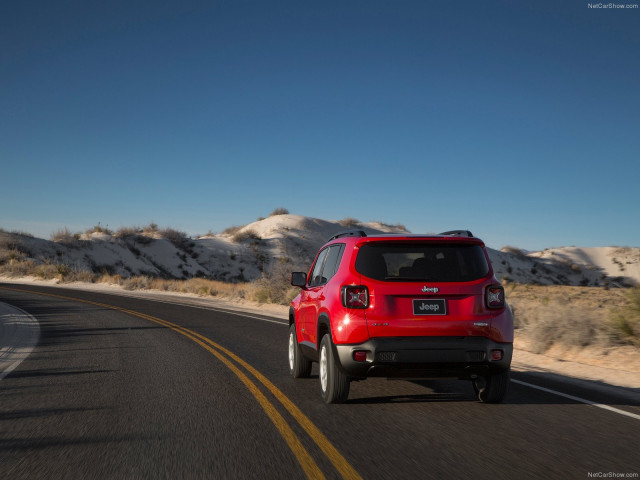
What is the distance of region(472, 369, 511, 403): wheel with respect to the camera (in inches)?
269

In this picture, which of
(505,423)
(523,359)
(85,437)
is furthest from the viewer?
(523,359)

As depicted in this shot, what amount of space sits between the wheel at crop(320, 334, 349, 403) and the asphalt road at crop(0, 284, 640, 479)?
0.44 feet

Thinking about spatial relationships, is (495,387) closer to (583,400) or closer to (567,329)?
(583,400)

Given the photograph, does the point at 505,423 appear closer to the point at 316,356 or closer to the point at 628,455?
the point at 628,455

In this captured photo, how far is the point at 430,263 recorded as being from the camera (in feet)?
22.1

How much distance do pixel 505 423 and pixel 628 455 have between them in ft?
4.30

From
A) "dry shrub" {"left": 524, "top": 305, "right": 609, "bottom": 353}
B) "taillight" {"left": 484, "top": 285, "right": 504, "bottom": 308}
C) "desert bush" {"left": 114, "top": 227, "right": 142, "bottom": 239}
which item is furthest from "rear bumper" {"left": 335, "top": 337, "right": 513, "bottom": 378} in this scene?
"desert bush" {"left": 114, "top": 227, "right": 142, "bottom": 239}

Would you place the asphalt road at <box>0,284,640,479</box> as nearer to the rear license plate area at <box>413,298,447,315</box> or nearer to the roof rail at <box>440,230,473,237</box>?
the rear license plate area at <box>413,298,447,315</box>

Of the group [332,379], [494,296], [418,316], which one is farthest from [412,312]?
[332,379]

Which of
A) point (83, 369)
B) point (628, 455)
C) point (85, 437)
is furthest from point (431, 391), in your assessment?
point (83, 369)

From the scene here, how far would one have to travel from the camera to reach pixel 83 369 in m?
9.48

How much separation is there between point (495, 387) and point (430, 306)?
1424 millimetres

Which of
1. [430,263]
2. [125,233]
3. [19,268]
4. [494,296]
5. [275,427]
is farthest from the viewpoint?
[125,233]

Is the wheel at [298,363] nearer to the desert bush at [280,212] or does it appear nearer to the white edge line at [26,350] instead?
the white edge line at [26,350]
